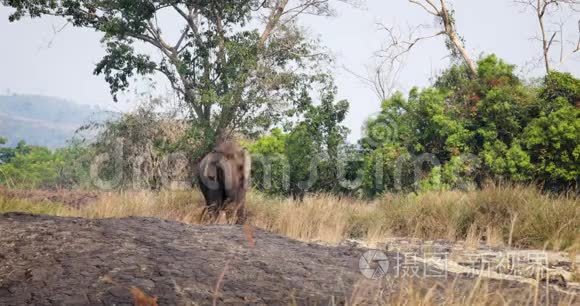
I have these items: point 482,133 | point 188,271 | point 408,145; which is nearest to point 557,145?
point 482,133

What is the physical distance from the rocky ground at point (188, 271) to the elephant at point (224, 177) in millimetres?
3579

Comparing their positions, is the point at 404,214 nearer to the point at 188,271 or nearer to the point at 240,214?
the point at 240,214

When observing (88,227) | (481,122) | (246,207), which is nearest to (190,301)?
(88,227)

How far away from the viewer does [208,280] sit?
4.64 metres

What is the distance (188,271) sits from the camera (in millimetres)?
4797

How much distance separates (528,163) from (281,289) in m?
13.9

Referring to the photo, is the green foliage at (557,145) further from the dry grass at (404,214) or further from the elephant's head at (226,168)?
the elephant's head at (226,168)

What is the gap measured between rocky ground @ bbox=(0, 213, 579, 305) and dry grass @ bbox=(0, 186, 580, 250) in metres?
3.48

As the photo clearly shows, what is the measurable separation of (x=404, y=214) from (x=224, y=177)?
3.05 meters

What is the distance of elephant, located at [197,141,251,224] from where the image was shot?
1023 centimetres

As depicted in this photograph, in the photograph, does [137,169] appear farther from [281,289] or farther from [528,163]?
[281,289]

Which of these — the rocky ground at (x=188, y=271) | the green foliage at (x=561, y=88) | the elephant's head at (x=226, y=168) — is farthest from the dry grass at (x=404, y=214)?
the green foliage at (x=561, y=88)

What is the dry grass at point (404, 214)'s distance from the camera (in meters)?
9.64

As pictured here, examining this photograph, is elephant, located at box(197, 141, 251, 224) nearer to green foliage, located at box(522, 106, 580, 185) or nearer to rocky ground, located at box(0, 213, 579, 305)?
rocky ground, located at box(0, 213, 579, 305)
